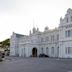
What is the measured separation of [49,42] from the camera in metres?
66.2

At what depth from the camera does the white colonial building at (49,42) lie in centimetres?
5272

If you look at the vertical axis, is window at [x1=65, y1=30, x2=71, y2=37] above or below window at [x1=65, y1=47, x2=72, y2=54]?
above

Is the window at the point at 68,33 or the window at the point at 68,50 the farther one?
the window at the point at 68,33

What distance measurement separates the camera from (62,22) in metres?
54.7

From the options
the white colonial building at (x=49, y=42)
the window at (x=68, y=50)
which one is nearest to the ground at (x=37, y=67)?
the window at (x=68, y=50)

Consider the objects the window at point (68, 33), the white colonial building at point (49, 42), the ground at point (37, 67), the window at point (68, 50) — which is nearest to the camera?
the ground at point (37, 67)

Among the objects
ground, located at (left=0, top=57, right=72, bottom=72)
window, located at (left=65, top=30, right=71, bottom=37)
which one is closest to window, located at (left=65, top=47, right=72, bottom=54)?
window, located at (left=65, top=30, right=71, bottom=37)

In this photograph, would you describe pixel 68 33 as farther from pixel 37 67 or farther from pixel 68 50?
pixel 37 67

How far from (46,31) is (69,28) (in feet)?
60.4

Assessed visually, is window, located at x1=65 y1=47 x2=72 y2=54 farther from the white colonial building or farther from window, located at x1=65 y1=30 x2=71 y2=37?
window, located at x1=65 y1=30 x2=71 y2=37

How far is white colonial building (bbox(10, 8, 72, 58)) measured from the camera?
5272 cm

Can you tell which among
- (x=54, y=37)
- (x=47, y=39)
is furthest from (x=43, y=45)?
(x=54, y=37)

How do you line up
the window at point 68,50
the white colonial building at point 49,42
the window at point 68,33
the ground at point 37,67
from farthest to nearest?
the white colonial building at point 49,42, the window at point 68,33, the window at point 68,50, the ground at point 37,67

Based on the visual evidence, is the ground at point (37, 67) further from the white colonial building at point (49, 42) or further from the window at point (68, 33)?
the white colonial building at point (49, 42)
